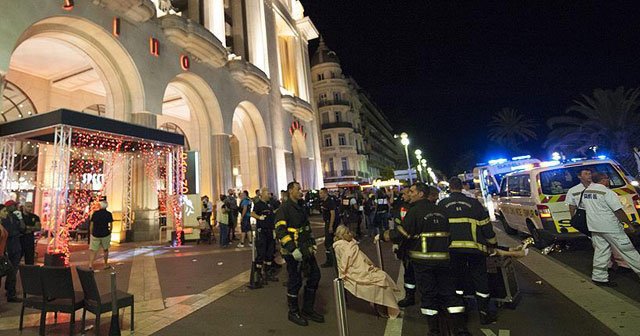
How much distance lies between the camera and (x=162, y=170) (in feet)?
54.0

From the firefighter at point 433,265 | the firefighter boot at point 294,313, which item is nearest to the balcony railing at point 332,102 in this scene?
the firefighter boot at point 294,313

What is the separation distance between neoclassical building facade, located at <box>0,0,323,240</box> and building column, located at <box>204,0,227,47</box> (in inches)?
2.4

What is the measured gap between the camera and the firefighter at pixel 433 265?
390cm

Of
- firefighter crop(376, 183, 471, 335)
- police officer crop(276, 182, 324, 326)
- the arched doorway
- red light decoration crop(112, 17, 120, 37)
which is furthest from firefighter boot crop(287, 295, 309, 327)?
the arched doorway

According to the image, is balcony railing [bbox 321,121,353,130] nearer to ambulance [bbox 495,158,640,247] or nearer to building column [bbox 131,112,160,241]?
building column [bbox 131,112,160,241]

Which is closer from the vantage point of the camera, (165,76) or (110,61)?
(110,61)

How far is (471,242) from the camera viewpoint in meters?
4.33

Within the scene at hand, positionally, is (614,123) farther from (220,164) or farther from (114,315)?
(114,315)

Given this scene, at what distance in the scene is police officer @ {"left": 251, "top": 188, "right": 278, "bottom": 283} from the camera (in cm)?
705

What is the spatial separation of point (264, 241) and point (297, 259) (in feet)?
9.37

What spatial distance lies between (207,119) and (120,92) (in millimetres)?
5527

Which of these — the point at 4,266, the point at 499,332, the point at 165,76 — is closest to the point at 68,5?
the point at 165,76

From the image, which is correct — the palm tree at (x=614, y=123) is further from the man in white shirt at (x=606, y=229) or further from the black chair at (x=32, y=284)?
the black chair at (x=32, y=284)

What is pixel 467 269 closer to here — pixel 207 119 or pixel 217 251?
pixel 217 251
